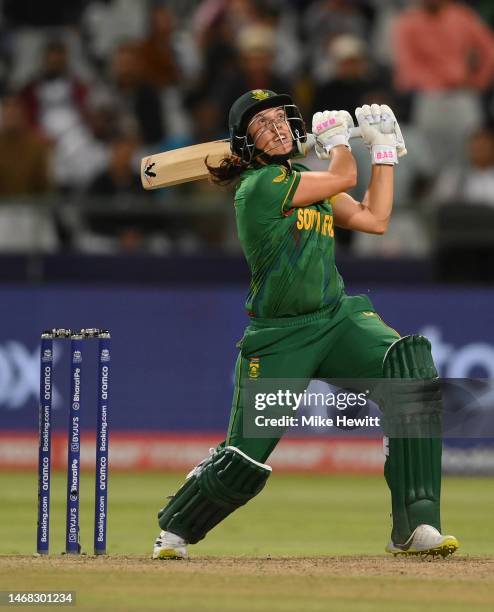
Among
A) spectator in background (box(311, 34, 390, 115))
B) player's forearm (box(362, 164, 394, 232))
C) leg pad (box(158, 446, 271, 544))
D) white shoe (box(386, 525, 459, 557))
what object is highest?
spectator in background (box(311, 34, 390, 115))

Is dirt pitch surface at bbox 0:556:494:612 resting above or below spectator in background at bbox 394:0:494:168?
below

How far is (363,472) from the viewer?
11922mm

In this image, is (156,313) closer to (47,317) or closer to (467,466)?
(47,317)

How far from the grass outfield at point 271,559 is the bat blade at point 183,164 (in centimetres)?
161

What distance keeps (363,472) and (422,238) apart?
1779 mm

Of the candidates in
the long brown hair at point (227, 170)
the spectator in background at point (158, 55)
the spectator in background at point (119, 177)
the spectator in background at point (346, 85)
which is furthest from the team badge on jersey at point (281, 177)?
the spectator in background at point (158, 55)

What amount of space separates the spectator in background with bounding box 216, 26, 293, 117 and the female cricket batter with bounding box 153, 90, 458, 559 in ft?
21.9

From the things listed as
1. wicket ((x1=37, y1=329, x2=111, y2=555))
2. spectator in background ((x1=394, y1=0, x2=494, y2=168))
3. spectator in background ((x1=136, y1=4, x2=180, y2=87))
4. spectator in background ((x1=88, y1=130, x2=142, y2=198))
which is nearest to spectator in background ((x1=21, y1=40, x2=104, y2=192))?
spectator in background ((x1=136, y1=4, x2=180, y2=87))

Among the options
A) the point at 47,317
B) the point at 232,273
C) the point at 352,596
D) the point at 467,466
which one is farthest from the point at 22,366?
the point at 352,596

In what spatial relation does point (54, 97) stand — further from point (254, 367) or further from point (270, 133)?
point (254, 367)

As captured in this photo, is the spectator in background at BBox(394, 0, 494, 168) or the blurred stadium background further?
the spectator in background at BBox(394, 0, 494, 168)

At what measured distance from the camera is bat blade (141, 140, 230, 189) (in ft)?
22.6

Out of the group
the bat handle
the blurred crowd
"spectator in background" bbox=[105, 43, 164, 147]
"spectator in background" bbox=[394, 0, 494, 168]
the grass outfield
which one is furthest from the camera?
→ "spectator in background" bbox=[105, 43, 164, 147]

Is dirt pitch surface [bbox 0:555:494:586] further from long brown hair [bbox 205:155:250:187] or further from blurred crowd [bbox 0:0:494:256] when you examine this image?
blurred crowd [bbox 0:0:494:256]
